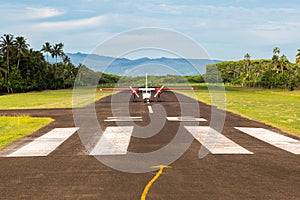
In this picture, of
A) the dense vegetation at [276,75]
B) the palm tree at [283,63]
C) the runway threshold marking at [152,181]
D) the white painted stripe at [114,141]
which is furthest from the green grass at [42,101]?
the palm tree at [283,63]

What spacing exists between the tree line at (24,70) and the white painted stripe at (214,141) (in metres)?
80.8

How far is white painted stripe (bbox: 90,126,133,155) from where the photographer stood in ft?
37.6

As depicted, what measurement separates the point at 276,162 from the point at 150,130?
23.7 ft

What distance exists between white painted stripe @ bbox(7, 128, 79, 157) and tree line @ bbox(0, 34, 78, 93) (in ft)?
259

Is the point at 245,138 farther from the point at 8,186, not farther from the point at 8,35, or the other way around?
the point at 8,35

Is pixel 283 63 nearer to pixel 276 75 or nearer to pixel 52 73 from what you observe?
pixel 276 75

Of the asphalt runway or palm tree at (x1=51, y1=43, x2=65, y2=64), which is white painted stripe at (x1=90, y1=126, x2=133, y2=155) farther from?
palm tree at (x1=51, y1=43, x2=65, y2=64)

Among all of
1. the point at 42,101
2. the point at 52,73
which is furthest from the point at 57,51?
the point at 42,101

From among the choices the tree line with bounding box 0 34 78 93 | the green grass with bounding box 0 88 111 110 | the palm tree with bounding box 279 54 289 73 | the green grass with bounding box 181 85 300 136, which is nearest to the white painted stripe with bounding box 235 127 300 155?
the green grass with bounding box 181 85 300 136

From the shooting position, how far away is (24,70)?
109375 mm

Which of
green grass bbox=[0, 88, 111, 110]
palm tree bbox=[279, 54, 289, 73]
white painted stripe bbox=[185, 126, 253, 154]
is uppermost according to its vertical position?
palm tree bbox=[279, 54, 289, 73]

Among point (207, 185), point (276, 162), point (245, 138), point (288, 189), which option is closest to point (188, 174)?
point (207, 185)

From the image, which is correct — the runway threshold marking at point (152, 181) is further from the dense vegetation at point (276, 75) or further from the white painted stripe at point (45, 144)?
the dense vegetation at point (276, 75)

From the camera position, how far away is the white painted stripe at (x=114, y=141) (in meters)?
11.5
